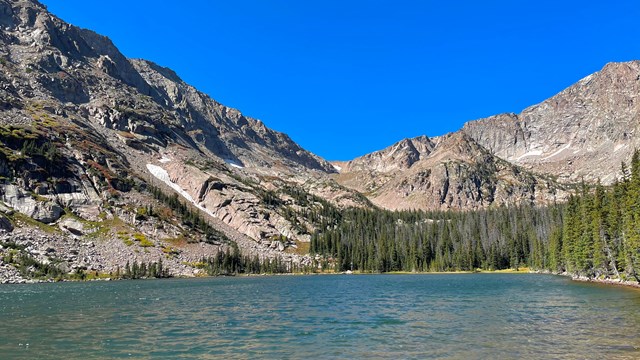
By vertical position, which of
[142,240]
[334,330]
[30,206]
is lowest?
[334,330]

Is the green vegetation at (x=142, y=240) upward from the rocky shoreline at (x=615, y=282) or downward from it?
upward

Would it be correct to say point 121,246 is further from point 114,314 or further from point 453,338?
point 453,338

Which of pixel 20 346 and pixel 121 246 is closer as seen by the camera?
pixel 20 346

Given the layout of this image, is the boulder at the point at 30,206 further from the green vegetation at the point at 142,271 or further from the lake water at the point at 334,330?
the lake water at the point at 334,330

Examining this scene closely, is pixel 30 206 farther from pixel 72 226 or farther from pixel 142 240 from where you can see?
pixel 142 240

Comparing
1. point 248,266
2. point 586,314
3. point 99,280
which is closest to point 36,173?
point 99,280

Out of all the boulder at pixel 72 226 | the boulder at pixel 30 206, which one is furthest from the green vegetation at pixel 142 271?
the boulder at pixel 30 206

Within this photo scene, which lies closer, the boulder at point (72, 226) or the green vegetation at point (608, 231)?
the green vegetation at point (608, 231)

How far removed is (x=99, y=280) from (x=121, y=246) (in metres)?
32.2

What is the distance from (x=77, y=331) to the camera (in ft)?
136

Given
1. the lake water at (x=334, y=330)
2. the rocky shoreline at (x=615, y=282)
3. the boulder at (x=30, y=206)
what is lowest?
the lake water at (x=334, y=330)

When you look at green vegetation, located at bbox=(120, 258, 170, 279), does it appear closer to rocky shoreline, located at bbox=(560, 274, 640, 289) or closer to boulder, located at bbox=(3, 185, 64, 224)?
boulder, located at bbox=(3, 185, 64, 224)

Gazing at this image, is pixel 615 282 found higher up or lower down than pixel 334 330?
higher up

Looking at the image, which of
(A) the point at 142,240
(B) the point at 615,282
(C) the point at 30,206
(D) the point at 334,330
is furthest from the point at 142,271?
(B) the point at 615,282
